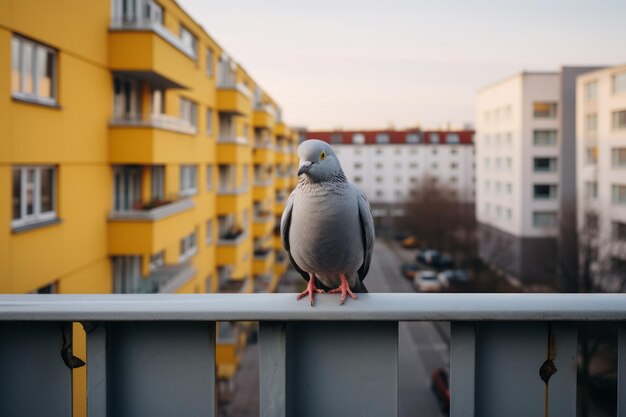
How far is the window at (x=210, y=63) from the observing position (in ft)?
73.0

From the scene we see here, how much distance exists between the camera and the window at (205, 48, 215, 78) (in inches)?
875

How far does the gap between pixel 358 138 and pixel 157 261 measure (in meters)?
66.4

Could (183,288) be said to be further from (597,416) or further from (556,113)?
(556,113)

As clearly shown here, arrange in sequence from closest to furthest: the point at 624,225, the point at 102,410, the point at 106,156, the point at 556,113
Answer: the point at 102,410 → the point at 106,156 → the point at 624,225 → the point at 556,113

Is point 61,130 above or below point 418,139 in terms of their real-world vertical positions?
below

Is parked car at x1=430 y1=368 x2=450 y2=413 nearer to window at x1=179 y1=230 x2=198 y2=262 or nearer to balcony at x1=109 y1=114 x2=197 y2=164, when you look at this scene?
window at x1=179 y1=230 x2=198 y2=262

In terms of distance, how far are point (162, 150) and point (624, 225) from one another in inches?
924

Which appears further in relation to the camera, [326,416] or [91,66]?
[91,66]

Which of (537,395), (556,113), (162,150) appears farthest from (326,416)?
(556,113)

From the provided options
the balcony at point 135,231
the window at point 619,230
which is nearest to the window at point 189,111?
the balcony at point 135,231

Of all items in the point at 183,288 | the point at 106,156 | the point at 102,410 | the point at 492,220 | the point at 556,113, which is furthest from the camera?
the point at 492,220

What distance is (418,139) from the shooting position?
81375 mm

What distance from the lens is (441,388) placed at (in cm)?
1861

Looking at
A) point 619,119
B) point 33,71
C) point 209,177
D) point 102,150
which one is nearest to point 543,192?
point 619,119
